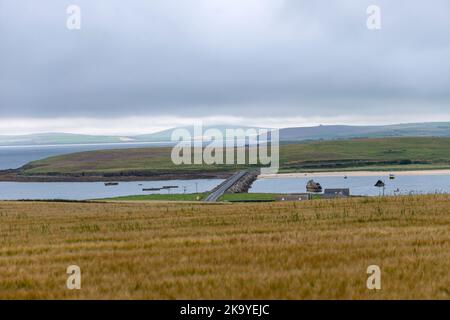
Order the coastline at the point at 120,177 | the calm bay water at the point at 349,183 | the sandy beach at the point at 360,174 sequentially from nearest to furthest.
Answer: the calm bay water at the point at 349,183 → the sandy beach at the point at 360,174 → the coastline at the point at 120,177

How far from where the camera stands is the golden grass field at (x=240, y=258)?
9.51m

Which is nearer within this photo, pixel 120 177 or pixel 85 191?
pixel 85 191

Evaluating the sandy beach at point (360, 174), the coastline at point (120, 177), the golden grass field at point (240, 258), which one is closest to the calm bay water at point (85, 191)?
Answer: the coastline at point (120, 177)

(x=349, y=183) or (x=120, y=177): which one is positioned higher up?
(x=349, y=183)

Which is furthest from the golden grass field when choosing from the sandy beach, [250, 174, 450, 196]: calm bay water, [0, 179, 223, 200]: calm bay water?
the sandy beach

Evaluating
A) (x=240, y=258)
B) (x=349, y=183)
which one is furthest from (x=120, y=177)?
(x=240, y=258)

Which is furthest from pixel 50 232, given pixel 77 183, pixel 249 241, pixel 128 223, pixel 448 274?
pixel 77 183

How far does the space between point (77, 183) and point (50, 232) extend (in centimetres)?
16265

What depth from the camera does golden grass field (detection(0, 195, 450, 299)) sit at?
9508 millimetres

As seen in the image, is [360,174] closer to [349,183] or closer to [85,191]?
[349,183]

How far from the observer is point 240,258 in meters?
A: 12.2

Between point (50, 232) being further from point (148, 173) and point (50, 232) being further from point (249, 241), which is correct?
point (148, 173)

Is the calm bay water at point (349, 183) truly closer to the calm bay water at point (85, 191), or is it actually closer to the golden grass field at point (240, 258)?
the calm bay water at point (85, 191)

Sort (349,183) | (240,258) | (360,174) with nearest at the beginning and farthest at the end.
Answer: (240,258), (349,183), (360,174)
